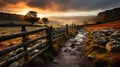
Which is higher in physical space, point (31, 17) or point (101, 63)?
point (31, 17)

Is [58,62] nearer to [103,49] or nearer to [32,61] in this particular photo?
[32,61]

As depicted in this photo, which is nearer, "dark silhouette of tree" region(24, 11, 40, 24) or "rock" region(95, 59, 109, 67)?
"rock" region(95, 59, 109, 67)

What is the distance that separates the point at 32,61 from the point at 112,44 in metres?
4.35

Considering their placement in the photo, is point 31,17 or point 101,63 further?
→ point 31,17

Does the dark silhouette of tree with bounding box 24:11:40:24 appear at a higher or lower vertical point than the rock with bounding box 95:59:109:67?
higher

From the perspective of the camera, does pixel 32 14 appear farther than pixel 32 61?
Yes

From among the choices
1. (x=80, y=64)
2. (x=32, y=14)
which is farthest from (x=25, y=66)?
(x=32, y=14)

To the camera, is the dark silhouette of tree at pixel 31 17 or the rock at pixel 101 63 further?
the dark silhouette of tree at pixel 31 17

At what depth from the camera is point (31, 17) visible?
4764 inches

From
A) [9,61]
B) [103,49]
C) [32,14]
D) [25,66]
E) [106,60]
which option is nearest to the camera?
[9,61]

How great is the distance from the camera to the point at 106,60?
6.75 m

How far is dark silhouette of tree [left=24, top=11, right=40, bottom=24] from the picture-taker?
388 ft

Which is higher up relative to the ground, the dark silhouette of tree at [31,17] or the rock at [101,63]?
the dark silhouette of tree at [31,17]

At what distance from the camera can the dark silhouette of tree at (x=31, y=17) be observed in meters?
118
